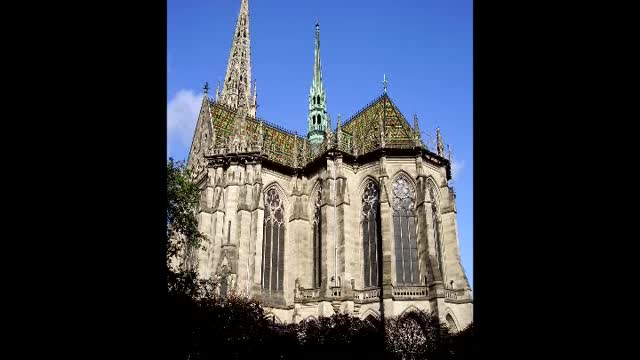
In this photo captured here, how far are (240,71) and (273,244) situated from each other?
27.9 metres

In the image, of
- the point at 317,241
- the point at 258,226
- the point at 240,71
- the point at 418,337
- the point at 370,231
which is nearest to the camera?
the point at 418,337

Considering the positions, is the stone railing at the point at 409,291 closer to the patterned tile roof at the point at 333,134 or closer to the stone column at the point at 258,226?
the stone column at the point at 258,226

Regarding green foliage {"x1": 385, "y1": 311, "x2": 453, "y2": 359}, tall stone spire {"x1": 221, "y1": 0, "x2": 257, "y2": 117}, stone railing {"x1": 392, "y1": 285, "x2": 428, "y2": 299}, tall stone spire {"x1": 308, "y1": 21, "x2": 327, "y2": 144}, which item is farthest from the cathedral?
tall stone spire {"x1": 221, "y1": 0, "x2": 257, "y2": 117}

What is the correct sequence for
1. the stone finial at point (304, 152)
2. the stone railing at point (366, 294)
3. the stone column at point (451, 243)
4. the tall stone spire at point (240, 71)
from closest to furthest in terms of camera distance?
1. the stone railing at point (366, 294)
2. the stone column at point (451, 243)
3. the stone finial at point (304, 152)
4. the tall stone spire at point (240, 71)

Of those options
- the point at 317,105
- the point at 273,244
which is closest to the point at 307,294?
the point at 273,244

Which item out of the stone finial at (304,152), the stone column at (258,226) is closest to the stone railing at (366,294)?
the stone column at (258,226)

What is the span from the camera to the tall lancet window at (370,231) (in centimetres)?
2727

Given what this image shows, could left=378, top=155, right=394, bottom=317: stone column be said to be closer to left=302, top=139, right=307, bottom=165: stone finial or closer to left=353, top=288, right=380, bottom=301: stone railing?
left=353, top=288, right=380, bottom=301: stone railing

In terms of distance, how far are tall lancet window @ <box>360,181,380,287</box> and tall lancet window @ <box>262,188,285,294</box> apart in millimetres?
5088

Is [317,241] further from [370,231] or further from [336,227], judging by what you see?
[370,231]

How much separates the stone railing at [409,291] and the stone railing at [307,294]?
15.3 ft

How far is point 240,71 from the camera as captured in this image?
51.4m
